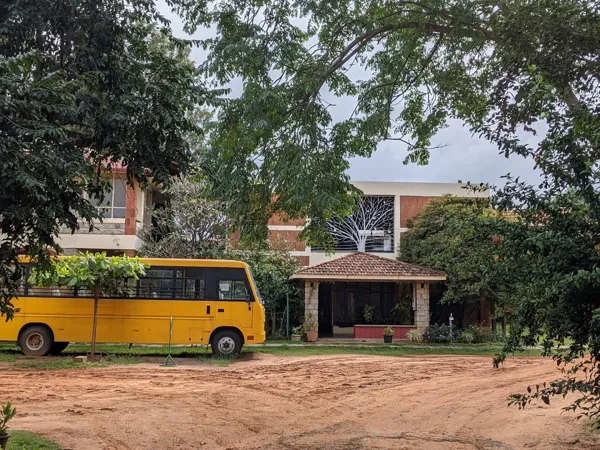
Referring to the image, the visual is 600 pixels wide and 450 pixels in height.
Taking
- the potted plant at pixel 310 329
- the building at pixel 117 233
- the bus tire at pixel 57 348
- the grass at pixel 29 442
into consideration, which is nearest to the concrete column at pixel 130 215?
the building at pixel 117 233

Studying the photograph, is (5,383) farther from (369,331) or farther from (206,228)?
(369,331)

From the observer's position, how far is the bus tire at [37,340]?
672 inches

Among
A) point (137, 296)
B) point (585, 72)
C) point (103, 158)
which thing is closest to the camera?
point (103, 158)

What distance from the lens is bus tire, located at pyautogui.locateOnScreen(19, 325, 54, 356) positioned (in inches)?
672

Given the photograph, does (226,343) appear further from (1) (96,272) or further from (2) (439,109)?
(2) (439,109)

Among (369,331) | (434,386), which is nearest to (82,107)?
(434,386)

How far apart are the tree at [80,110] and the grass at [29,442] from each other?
5.13 feet

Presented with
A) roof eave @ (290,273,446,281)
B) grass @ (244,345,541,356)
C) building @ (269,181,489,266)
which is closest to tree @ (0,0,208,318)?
grass @ (244,345,541,356)

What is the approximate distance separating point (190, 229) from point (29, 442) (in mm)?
17972

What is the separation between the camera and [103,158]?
22.7 ft

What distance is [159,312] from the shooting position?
1748 centimetres

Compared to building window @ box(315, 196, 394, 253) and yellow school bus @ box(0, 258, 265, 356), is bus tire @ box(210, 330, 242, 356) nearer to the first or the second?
yellow school bus @ box(0, 258, 265, 356)

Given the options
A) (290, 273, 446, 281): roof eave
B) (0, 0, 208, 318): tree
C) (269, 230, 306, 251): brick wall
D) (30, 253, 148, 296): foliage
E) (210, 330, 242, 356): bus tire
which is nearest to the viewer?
(0, 0, 208, 318): tree

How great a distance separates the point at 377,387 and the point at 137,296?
8.29 m
